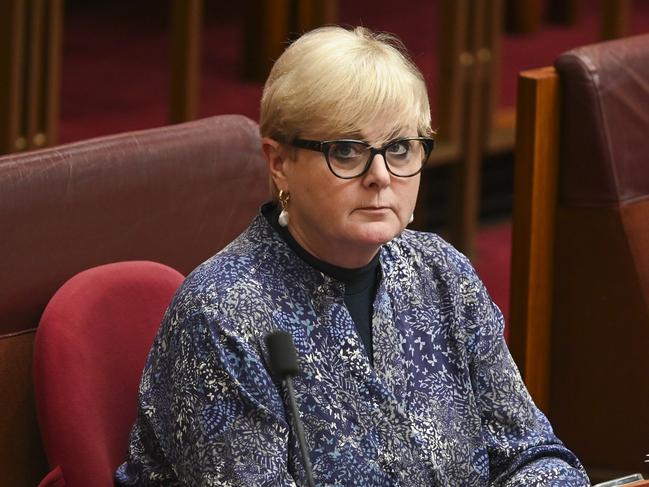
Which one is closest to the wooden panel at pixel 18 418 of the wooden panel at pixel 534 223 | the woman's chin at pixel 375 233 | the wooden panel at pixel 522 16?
the woman's chin at pixel 375 233

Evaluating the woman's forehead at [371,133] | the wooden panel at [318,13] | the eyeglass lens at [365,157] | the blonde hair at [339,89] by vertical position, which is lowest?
the eyeglass lens at [365,157]

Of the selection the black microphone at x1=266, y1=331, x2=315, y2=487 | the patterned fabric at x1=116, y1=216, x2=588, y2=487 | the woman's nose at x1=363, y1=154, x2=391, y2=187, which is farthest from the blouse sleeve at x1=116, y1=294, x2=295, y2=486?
the woman's nose at x1=363, y1=154, x2=391, y2=187

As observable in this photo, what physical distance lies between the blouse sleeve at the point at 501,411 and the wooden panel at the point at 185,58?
2.06m

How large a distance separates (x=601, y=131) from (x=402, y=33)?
279 cm

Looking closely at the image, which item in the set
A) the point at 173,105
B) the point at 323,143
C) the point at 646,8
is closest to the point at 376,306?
the point at 323,143

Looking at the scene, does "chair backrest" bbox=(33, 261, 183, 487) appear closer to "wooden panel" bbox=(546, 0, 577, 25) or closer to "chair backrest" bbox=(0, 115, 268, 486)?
"chair backrest" bbox=(0, 115, 268, 486)

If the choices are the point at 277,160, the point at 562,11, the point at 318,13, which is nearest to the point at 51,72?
the point at 318,13

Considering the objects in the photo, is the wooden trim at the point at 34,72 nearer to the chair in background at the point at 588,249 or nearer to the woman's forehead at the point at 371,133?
the chair in background at the point at 588,249

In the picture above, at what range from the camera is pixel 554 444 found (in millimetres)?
1892

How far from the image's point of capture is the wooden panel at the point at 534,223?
98.1 inches

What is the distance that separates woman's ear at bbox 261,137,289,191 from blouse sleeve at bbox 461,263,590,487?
0.32 meters

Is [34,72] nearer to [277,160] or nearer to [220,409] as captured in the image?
[277,160]

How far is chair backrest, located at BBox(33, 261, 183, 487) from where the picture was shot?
1841mm

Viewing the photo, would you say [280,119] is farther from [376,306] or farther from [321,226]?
[376,306]
